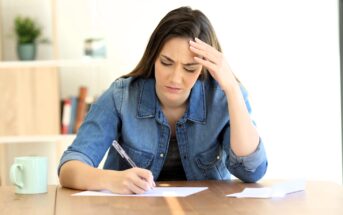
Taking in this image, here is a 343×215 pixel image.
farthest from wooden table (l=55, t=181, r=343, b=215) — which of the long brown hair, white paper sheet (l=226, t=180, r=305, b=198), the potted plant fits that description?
the potted plant

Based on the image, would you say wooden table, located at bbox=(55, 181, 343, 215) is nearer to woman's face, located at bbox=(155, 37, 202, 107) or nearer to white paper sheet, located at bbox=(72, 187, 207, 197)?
white paper sheet, located at bbox=(72, 187, 207, 197)

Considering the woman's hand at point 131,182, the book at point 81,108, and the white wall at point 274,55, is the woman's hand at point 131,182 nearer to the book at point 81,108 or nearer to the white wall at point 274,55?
the book at point 81,108

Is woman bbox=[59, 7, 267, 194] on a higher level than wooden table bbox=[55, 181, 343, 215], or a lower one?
higher

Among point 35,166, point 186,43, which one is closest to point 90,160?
point 35,166

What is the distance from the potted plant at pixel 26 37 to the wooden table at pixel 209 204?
7.56 ft

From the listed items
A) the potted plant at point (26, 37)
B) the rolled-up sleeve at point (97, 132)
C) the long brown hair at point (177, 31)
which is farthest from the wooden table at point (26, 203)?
the potted plant at point (26, 37)

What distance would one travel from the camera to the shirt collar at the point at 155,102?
7.35 feet

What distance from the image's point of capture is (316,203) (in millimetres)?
1683

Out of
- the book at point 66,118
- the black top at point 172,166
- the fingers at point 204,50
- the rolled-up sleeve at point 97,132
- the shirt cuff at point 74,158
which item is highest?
the fingers at point 204,50

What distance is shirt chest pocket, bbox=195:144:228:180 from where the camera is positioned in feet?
7.29

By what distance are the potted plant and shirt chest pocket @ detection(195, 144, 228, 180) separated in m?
2.13

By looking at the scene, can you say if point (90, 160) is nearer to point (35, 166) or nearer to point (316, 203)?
point (35, 166)

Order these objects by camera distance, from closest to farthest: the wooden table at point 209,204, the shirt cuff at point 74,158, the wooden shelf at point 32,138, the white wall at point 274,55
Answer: the wooden table at point 209,204, the shirt cuff at point 74,158, the wooden shelf at point 32,138, the white wall at point 274,55

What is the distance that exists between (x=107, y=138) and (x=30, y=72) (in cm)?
193
